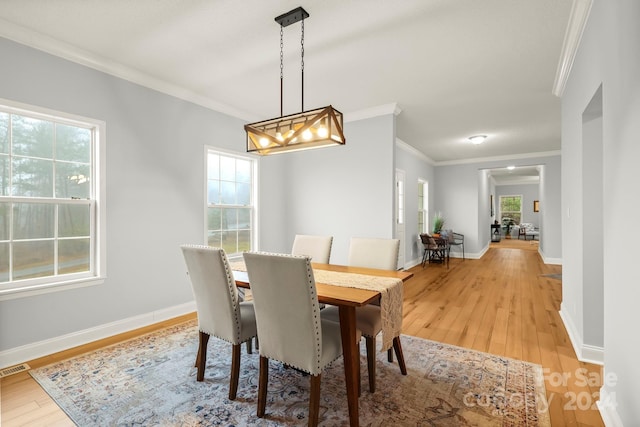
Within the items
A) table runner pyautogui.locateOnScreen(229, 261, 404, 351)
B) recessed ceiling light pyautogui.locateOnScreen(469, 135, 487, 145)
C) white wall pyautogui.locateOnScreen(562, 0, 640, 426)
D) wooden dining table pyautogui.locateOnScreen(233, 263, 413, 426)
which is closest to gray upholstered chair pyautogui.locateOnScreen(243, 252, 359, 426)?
A: wooden dining table pyautogui.locateOnScreen(233, 263, 413, 426)

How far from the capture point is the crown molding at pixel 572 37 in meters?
2.18

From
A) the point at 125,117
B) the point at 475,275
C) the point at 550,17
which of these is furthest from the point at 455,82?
the point at 475,275

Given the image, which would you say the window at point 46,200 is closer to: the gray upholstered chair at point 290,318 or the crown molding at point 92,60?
the crown molding at point 92,60

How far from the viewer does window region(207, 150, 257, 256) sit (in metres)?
4.11

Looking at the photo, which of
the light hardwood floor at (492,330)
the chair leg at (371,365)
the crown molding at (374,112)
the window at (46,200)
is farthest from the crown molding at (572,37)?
the window at (46,200)

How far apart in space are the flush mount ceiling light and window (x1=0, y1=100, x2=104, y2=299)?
1728mm

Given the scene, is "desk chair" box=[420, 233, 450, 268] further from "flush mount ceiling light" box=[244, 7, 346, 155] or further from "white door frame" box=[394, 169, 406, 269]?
"flush mount ceiling light" box=[244, 7, 346, 155]

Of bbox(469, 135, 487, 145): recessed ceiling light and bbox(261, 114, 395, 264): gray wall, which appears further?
bbox(469, 135, 487, 145): recessed ceiling light

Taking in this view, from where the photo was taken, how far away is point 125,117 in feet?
10.4

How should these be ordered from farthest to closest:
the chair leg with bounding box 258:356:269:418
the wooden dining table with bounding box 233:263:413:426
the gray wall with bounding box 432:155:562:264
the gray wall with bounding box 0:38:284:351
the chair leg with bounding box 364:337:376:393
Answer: the gray wall with bounding box 432:155:562:264 → the gray wall with bounding box 0:38:284:351 → the chair leg with bounding box 364:337:376:393 → the chair leg with bounding box 258:356:269:418 → the wooden dining table with bounding box 233:263:413:426

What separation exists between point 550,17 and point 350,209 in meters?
2.99

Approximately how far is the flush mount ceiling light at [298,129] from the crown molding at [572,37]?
1.85 m

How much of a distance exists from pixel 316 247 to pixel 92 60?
278 cm

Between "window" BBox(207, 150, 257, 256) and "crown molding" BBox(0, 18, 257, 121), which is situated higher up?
"crown molding" BBox(0, 18, 257, 121)
